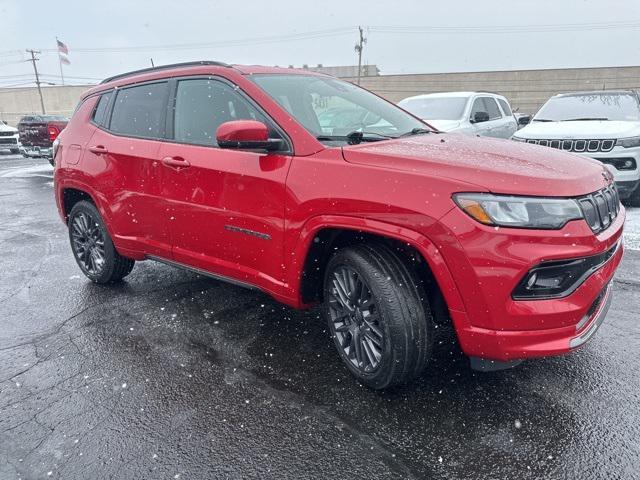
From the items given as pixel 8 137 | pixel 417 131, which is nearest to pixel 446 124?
pixel 417 131

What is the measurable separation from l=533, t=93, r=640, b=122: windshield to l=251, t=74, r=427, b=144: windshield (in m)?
5.36

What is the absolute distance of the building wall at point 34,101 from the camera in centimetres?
4659

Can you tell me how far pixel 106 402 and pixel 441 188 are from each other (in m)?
2.12

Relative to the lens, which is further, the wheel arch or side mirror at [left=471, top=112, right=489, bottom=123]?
side mirror at [left=471, top=112, right=489, bottom=123]

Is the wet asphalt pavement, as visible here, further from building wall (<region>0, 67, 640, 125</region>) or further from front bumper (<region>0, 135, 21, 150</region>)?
building wall (<region>0, 67, 640, 125</region>)

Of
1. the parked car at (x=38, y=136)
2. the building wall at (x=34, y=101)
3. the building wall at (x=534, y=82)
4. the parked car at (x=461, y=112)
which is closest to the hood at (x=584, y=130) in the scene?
the parked car at (x=461, y=112)

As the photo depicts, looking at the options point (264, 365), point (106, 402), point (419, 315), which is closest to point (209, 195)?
point (264, 365)

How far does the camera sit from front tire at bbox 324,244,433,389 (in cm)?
235

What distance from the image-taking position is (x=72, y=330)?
3.52 m

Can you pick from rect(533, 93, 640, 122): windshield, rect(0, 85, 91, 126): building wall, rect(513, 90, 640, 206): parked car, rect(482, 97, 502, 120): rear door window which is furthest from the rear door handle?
rect(0, 85, 91, 126): building wall

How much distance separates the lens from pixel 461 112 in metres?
8.47

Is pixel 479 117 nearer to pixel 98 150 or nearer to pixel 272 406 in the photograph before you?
pixel 98 150

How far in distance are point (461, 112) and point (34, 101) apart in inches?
2013

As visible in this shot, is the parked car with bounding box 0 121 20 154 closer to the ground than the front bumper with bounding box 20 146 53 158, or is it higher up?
closer to the ground
